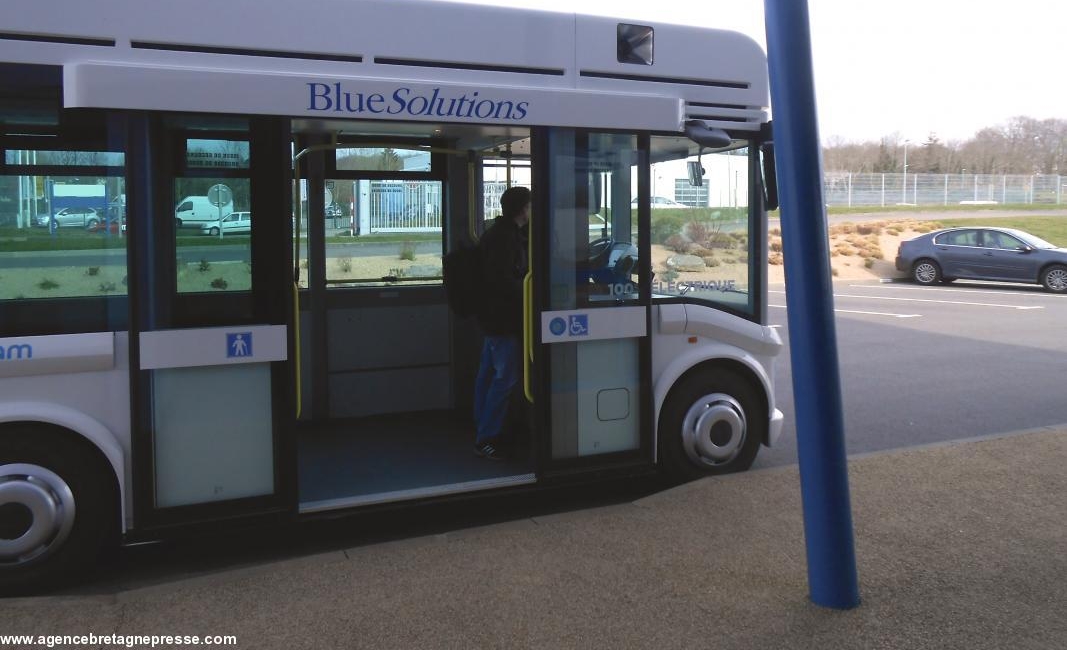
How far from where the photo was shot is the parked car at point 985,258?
21797 millimetres

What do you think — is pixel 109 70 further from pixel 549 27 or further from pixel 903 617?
pixel 903 617

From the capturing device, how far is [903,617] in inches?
161

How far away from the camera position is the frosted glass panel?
15.4 feet

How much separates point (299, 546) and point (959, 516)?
11.4ft

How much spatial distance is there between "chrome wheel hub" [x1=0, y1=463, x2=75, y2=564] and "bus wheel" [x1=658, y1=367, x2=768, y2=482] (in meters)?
3.26

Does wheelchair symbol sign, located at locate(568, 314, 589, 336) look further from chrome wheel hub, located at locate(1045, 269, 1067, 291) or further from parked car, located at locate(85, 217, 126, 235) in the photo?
chrome wheel hub, located at locate(1045, 269, 1067, 291)

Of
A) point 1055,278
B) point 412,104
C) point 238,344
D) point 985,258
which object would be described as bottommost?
point 238,344

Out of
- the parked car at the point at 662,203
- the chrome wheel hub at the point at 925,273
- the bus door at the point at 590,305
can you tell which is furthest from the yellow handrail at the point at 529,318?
the chrome wheel hub at the point at 925,273

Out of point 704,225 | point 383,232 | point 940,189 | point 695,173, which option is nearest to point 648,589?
point 704,225

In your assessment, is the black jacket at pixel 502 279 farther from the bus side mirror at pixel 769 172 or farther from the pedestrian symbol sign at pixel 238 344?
the pedestrian symbol sign at pixel 238 344

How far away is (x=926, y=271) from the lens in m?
24.3

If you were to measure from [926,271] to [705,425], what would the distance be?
2009cm

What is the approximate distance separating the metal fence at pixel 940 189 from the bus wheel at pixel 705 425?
1850 inches

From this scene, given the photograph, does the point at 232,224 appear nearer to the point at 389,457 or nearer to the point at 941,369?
the point at 389,457
